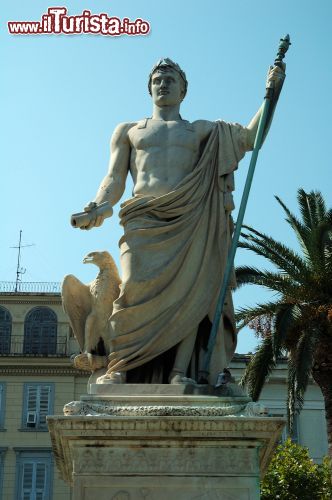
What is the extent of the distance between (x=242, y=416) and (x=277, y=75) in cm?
363

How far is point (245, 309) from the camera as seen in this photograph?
23.1 meters

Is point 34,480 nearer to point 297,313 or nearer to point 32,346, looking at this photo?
point 32,346

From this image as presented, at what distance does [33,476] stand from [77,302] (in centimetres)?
3220

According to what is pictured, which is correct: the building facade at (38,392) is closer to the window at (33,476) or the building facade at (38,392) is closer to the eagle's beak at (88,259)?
the window at (33,476)

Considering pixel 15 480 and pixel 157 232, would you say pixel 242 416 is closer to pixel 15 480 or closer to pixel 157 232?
pixel 157 232

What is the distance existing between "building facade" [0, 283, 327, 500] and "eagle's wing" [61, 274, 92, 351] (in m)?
29.5

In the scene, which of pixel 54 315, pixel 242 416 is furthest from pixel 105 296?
pixel 54 315

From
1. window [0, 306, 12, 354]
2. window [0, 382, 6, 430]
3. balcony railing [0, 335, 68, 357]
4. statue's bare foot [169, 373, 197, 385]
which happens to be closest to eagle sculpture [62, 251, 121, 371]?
statue's bare foot [169, 373, 197, 385]

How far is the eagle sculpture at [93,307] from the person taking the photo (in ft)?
32.4

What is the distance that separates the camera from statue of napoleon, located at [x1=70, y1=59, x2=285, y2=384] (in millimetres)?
9648

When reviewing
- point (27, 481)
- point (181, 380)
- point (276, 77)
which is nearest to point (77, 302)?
point (181, 380)

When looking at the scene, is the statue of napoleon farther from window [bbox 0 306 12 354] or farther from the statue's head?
window [bbox 0 306 12 354]

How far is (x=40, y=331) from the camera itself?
1761 inches

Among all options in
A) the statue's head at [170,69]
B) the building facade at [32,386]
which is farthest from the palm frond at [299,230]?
the building facade at [32,386]
